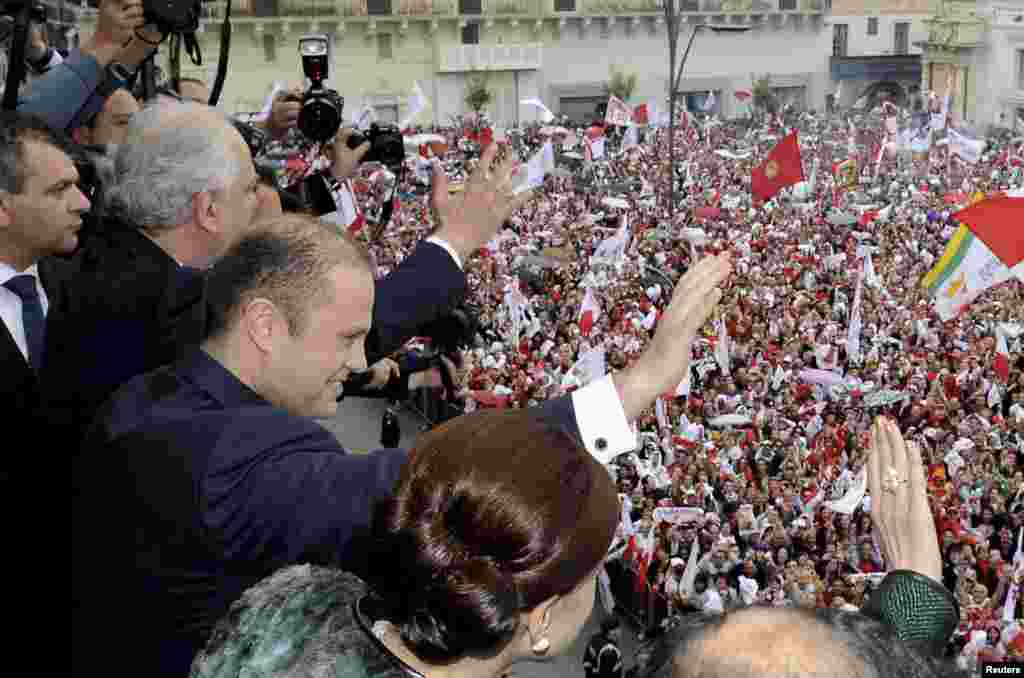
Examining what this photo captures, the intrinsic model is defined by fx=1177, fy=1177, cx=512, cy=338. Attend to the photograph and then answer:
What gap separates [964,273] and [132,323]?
1231 cm

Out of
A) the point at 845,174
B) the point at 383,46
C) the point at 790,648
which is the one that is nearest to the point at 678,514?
the point at 790,648

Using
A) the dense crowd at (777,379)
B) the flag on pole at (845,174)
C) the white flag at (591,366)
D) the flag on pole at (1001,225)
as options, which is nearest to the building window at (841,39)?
the dense crowd at (777,379)

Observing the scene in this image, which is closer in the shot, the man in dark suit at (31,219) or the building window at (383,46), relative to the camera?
the man in dark suit at (31,219)

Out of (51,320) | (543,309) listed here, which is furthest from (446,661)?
(543,309)

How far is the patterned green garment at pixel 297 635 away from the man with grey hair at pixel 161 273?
1.06 meters

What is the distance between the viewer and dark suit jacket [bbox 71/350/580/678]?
1.79 meters

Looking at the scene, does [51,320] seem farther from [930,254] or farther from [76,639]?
[930,254]

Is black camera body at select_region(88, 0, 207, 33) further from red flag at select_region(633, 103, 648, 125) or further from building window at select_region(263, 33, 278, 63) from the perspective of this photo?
building window at select_region(263, 33, 278, 63)

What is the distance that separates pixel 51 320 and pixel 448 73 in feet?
156

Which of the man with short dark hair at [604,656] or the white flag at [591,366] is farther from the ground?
the white flag at [591,366]

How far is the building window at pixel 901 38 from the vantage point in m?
58.8

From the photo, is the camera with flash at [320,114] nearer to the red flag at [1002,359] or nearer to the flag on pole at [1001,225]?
the flag on pole at [1001,225]

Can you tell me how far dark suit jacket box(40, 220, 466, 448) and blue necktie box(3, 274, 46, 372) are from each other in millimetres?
282

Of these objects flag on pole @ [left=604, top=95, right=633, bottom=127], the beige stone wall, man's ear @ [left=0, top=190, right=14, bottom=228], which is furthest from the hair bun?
the beige stone wall
